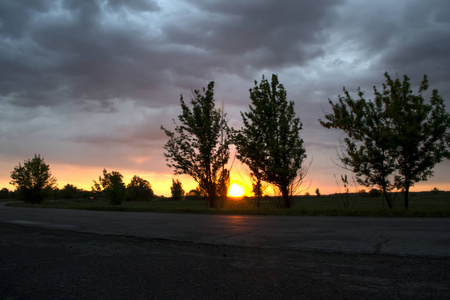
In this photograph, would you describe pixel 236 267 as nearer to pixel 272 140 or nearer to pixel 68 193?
pixel 272 140

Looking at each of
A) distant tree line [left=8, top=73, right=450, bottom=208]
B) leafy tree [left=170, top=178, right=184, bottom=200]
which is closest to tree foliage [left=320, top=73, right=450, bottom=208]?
distant tree line [left=8, top=73, right=450, bottom=208]

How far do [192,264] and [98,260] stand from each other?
1672mm

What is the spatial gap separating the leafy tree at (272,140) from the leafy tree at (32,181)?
2088 inches

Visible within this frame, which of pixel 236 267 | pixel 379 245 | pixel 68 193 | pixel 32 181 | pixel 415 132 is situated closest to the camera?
pixel 236 267

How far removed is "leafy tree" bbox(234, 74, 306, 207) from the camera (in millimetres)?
20094

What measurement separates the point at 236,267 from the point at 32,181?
66450 mm

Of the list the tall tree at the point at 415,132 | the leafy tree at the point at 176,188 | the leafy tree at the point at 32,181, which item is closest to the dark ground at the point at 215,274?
the tall tree at the point at 415,132

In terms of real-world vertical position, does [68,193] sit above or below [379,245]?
above

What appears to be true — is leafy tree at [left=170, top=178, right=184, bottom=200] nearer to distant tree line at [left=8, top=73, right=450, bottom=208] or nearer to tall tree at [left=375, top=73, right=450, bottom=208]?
distant tree line at [left=8, top=73, right=450, bottom=208]

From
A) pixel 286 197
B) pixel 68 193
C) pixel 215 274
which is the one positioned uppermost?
pixel 68 193

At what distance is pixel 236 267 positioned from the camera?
14.9 ft

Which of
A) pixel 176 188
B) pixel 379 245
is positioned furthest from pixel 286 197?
pixel 176 188

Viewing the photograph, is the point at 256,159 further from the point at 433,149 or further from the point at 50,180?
the point at 50,180

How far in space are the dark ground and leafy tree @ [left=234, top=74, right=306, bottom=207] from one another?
14.4m
